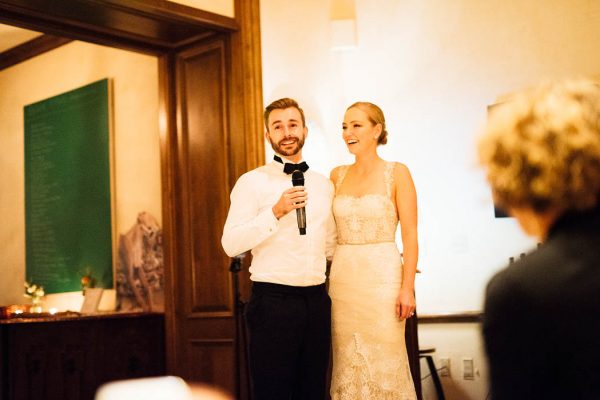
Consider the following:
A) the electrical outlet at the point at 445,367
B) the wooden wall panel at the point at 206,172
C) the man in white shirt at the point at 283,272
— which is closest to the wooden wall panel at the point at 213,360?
the wooden wall panel at the point at 206,172

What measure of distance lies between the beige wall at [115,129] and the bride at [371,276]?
2.29 metres

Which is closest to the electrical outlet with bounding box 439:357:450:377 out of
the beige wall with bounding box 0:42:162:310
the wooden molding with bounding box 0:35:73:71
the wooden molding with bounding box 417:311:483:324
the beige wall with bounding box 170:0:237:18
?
the wooden molding with bounding box 417:311:483:324

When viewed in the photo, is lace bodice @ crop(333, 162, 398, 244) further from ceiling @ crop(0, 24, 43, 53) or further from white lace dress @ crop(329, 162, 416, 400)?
ceiling @ crop(0, 24, 43, 53)

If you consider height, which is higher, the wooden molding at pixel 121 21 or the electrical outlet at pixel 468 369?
the wooden molding at pixel 121 21

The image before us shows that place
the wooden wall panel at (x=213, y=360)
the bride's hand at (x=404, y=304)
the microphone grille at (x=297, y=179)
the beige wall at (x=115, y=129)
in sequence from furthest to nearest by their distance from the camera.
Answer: the beige wall at (x=115, y=129) < the wooden wall panel at (x=213, y=360) < the bride's hand at (x=404, y=304) < the microphone grille at (x=297, y=179)

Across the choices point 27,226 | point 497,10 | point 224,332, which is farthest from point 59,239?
point 497,10

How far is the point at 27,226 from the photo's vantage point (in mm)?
6734

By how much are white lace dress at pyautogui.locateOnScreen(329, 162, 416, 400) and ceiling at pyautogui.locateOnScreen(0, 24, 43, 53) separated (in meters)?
4.16

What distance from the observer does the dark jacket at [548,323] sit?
1086 mm

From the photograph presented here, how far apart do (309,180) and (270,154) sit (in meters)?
1.26

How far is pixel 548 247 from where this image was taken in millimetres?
1162

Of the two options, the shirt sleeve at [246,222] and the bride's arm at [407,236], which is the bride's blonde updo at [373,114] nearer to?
the bride's arm at [407,236]

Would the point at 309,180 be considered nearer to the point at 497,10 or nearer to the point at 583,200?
the point at 497,10

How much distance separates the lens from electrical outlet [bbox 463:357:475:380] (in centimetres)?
506
